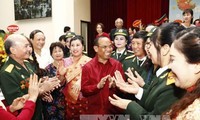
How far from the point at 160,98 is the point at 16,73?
4.24 ft

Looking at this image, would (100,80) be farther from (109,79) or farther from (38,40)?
(38,40)

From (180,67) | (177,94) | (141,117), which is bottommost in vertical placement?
(141,117)

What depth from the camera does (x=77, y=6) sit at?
7.71 meters

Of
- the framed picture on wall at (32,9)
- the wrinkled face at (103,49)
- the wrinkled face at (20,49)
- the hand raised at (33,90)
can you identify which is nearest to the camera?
the hand raised at (33,90)

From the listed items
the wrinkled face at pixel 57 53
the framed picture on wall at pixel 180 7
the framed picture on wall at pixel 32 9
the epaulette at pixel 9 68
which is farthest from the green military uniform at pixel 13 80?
the framed picture on wall at pixel 180 7

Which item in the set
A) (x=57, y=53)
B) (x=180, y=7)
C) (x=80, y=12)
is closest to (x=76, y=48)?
(x=57, y=53)

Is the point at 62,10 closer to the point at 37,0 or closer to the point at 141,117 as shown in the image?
the point at 37,0

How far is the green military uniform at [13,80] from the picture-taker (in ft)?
7.38

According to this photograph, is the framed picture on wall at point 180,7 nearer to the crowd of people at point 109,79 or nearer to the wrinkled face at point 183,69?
the crowd of people at point 109,79

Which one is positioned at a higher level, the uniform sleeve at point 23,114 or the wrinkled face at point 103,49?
the wrinkled face at point 103,49

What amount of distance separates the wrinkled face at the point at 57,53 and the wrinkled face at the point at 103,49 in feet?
2.36

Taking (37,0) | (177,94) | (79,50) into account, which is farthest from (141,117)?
(37,0)

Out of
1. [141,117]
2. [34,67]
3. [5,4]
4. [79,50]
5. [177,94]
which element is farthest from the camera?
[5,4]

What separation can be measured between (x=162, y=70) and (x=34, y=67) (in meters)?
1.46
